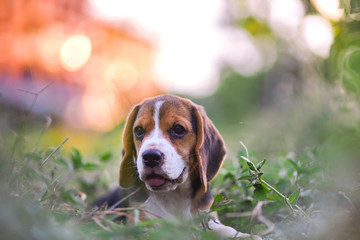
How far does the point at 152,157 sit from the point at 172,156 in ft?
0.62

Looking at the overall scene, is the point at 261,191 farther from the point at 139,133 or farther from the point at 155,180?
the point at 139,133

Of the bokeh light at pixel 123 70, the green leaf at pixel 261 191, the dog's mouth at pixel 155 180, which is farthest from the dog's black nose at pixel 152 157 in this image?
the bokeh light at pixel 123 70

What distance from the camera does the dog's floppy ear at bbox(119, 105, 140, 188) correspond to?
11.3 feet

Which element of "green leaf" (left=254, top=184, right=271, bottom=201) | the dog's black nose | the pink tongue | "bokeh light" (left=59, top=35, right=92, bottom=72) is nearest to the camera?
"green leaf" (left=254, top=184, right=271, bottom=201)

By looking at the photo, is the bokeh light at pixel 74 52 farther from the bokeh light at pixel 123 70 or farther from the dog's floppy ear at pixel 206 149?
the dog's floppy ear at pixel 206 149

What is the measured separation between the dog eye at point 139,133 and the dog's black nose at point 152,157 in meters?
0.44

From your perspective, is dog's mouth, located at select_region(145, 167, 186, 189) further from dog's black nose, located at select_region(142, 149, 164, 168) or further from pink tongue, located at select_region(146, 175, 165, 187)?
dog's black nose, located at select_region(142, 149, 164, 168)

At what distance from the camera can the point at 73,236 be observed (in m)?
1.59

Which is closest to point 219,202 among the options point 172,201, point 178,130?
point 172,201

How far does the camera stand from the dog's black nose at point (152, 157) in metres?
3.00

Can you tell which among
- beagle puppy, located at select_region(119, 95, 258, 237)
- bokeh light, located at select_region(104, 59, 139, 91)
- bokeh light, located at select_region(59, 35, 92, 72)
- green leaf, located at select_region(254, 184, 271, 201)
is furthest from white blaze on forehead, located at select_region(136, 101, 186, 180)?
bokeh light, located at select_region(59, 35, 92, 72)

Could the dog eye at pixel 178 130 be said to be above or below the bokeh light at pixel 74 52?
above

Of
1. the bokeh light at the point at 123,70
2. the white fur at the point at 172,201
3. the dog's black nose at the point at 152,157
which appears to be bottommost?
the bokeh light at the point at 123,70

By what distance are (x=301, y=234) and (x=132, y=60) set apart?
12.8 metres
